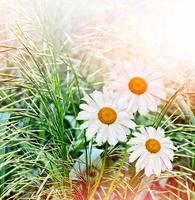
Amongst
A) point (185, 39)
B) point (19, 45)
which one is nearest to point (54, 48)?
point (19, 45)

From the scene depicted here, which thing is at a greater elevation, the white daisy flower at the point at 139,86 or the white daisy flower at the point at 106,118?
the white daisy flower at the point at 139,86

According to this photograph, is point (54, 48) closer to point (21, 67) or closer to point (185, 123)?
point (21, 67)

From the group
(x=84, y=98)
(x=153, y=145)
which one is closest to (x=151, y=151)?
(x=153, y=145)

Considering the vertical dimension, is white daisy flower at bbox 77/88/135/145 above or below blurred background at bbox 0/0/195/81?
below

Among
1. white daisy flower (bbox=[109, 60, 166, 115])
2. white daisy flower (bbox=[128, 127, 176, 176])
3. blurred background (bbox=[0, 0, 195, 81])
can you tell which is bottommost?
white daisy flower (bbox=[128, 127, 176, 176])

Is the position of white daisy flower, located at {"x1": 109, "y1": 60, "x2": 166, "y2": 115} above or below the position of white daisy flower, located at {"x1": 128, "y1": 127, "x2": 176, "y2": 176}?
above
